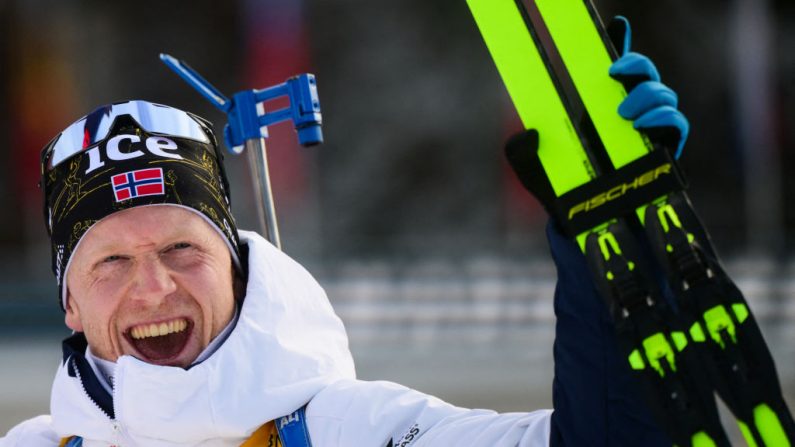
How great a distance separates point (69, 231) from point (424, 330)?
7.54m

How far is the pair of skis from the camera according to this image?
151cm

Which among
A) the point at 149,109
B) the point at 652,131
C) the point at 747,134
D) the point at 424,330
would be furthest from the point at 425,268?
the point at 652,131

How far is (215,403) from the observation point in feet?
6.44

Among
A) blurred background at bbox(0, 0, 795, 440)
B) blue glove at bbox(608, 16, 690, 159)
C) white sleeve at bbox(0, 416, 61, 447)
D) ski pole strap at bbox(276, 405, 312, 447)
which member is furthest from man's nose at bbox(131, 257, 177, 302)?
blurred background at bbox(0, 0, 795, 440)

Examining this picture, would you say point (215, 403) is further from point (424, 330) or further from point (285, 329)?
point (424, 330)

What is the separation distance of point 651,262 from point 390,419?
1.96ft

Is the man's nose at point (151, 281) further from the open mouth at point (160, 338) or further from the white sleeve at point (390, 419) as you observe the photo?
the white sleeve at point (390, 419)

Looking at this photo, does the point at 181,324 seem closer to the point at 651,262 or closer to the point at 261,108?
the point at 261,108

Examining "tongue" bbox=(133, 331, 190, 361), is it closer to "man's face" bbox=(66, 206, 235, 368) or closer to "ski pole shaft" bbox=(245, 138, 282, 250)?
"man's face" bbox=(66, 206, 235, 368)

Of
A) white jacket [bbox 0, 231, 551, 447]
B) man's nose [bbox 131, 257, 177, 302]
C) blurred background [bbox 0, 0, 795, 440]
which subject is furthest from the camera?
blurred background [bbox 0, 0, 795, 440]

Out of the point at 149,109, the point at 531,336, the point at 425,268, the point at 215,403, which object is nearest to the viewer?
the point at 215,403

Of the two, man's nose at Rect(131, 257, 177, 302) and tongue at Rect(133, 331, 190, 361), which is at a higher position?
man's nose at Rect(131, 257, 177, 302)

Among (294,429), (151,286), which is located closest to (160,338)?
(151,286)

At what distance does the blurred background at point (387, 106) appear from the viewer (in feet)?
35.8
